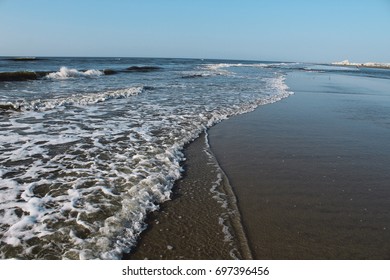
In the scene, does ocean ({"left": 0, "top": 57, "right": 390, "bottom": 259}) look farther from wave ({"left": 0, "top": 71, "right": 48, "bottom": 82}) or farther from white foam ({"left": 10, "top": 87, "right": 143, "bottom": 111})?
wave ({"left": 0, "top": 71, "right": 48, "bottom": 82})

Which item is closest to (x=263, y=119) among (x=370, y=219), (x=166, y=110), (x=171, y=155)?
(x=166, y=110)

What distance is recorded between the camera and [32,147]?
21.4 ft

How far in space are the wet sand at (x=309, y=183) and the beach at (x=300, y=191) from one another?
0.01 metres

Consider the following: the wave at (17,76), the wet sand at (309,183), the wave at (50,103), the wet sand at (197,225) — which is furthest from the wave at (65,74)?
the wet sand at (197,225)

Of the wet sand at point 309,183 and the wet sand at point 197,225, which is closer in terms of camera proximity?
the wet sand at point 197,225

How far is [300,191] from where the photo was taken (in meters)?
4.86

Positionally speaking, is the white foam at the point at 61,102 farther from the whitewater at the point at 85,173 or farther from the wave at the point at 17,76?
the wave at the point at 17,76

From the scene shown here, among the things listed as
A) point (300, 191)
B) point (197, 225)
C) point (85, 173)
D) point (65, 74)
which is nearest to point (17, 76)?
point (65, 74)

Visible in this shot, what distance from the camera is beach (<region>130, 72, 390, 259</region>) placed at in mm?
3488

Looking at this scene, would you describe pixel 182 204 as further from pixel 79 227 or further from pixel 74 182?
pixel 74 182

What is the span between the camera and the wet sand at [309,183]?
357cm

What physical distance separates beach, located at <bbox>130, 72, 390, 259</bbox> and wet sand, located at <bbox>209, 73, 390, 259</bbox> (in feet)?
0.04
